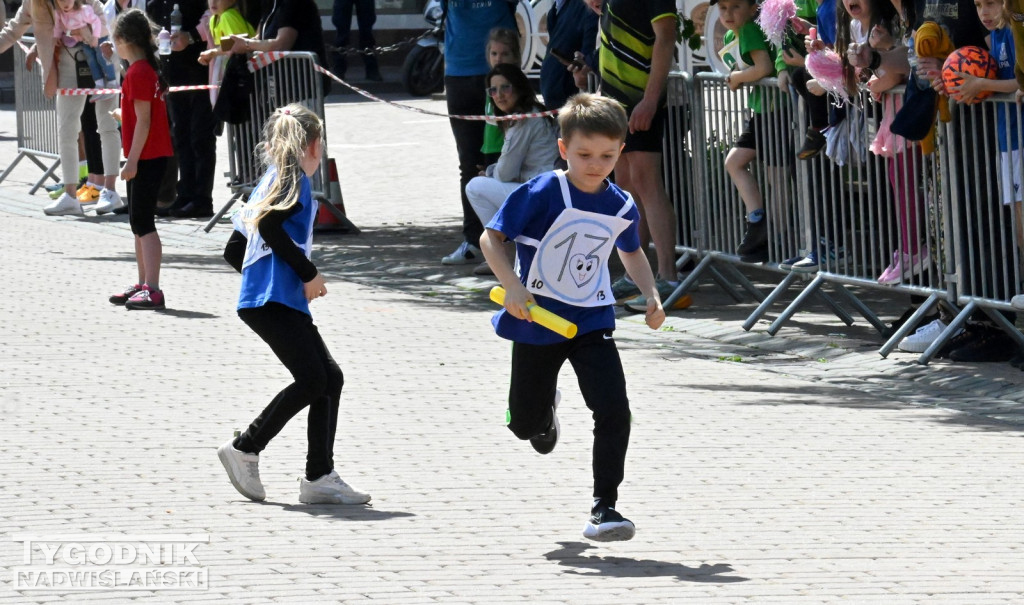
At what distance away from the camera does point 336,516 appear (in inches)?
252

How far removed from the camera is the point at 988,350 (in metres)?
9.23

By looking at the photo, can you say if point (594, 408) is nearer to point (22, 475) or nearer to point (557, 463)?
point (557, 463)

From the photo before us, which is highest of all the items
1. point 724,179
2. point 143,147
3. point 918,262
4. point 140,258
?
point 143,147

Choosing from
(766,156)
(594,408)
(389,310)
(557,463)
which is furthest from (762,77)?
(594,408)

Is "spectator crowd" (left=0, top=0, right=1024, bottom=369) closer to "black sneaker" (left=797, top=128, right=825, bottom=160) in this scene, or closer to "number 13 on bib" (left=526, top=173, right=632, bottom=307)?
"black sneaker" (left=797, top=128, right=825, bottom=160)

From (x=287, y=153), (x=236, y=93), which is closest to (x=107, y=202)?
(x=236, y=93)

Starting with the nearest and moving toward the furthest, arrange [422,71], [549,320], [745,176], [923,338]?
[549,320], [923,338], [745,176], [422,71]

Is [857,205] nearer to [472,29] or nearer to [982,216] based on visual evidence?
[982,216]

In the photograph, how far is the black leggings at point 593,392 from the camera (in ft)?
19.6

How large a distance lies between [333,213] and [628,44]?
4225 mm

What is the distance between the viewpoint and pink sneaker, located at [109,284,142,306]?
1112cm

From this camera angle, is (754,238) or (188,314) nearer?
(754,238)

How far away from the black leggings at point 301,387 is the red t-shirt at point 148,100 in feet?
14.9

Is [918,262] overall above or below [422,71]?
below
